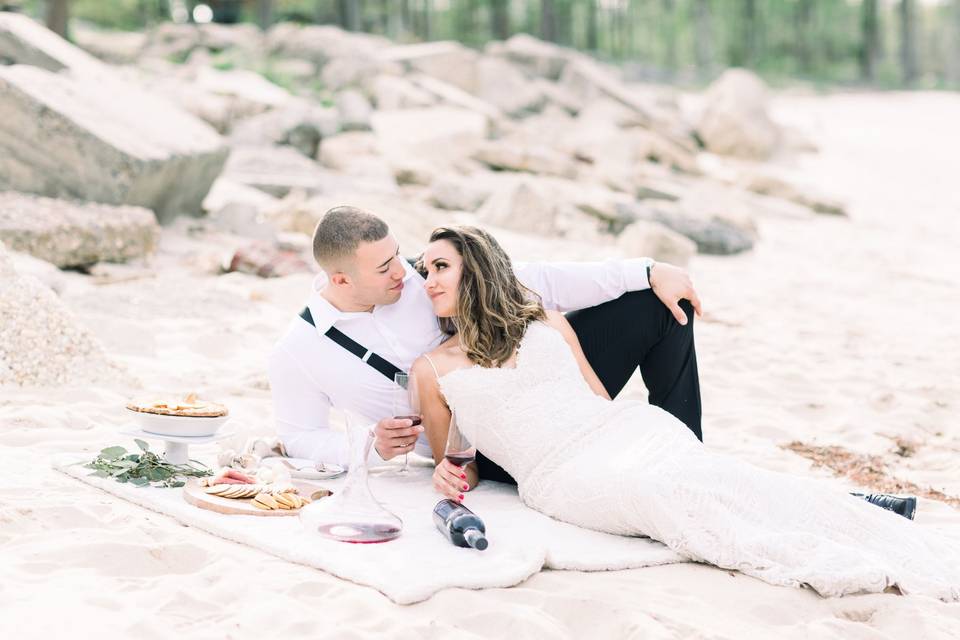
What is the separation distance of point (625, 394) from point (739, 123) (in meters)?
15.7

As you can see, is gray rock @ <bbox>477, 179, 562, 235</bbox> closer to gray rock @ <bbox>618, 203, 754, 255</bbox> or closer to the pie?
gray rock @ <bbox>618, 203, 754, 255</bbox>

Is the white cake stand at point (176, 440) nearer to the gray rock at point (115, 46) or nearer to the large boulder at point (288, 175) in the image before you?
the large boulder at point (288, 175)

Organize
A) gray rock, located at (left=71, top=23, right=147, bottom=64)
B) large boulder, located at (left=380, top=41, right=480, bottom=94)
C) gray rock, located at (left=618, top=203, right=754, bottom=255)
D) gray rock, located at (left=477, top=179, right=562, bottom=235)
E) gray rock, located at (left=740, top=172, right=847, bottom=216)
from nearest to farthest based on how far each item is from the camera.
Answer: gray rock, located at (left=477, top=179, right=562, bottom=235) → gray rock, located at (left=618, top=203, right=754, bottom=255) → gray rock, located at (left=740, top=172, right=847, bottom=216) → large boulder, located at (left=380, top=41, right=480, bottom=94) → gray rock, located at (left=71, top=23, right=147, bottom=64)

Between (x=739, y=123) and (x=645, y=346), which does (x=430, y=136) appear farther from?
(x=645, y=346)

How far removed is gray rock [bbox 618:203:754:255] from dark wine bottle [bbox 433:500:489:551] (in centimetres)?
822

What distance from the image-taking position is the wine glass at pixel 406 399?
4129 millimetres

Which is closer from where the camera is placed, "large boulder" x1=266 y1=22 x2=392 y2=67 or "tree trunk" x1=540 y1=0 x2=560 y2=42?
"large boulder" x1=266 y1=22 x2=392 y2=67

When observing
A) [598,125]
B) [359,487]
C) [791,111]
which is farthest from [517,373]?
[791,111]

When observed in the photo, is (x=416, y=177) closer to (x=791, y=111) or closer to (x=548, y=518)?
(x=548, y=518)

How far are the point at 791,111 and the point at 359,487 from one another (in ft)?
92.8

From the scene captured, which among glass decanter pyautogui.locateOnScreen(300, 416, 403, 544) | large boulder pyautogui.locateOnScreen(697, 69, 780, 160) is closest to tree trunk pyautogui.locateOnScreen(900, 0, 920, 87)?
large boulder pyautogui.locateOnScreen(697, 69, 780, 160)

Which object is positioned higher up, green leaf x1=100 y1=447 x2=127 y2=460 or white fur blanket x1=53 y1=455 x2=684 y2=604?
green leaf x1=100 y1=447 x2=127 y2=460

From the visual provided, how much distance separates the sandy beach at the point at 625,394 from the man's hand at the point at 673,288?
1.01m

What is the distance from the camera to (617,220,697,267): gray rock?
10.2 metres
